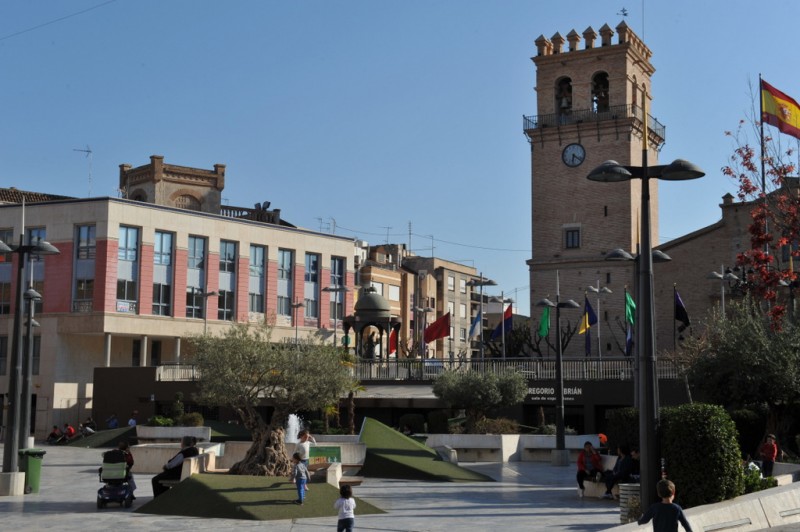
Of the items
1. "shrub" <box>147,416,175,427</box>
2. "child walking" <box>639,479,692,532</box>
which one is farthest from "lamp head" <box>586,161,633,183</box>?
"shrub" <box>147,416,175,427</box>

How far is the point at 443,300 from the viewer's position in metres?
98.1

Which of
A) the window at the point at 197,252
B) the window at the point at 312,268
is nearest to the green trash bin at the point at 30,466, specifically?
the window at the point at 197,252

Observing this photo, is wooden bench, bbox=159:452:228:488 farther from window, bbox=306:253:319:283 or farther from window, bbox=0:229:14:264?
window, bbox=306:253:319:283

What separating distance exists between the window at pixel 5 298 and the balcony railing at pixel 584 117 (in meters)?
32.5

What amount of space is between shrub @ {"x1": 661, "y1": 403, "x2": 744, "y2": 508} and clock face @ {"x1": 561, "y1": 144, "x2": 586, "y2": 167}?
50353mm

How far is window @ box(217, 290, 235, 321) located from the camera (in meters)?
60.0

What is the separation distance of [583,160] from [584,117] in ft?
8.76

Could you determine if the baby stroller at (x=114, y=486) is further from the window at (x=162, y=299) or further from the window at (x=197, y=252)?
the window at (x=197, y=252)

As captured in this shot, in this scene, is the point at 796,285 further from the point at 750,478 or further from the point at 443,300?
the point at 443,300

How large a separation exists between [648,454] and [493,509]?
18.7 ft

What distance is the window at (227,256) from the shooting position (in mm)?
60253

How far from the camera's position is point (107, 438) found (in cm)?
4147

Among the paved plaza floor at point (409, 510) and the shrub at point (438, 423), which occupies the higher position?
the shrub at point (438, 423)

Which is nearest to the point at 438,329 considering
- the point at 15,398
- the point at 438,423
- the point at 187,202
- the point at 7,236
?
the point at 438,423
